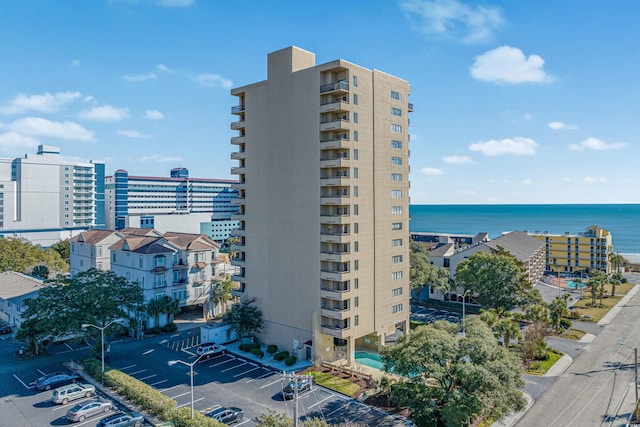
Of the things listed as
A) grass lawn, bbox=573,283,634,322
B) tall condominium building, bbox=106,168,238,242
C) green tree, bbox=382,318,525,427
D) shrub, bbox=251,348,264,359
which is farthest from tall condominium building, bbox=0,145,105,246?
grass lawn, bbox=573,283,634,322

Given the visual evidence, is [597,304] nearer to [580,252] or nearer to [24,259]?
[580,252]

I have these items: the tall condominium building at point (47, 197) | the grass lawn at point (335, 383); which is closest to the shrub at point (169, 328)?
the grass lawn at point (335, 383)

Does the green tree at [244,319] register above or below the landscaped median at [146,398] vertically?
above

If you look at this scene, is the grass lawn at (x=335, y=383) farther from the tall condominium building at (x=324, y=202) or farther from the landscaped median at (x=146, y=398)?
the landscaped median at (x=146, y=398)

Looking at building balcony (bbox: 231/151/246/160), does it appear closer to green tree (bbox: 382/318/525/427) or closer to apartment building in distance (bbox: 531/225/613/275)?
green tree (bbox: 382/318/525/427)

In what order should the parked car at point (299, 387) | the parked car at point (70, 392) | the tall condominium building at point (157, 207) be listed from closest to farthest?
the parked car at point (70, 392)
the parked car at point (299, 387)
the tall condominium building at point (157, 207)
